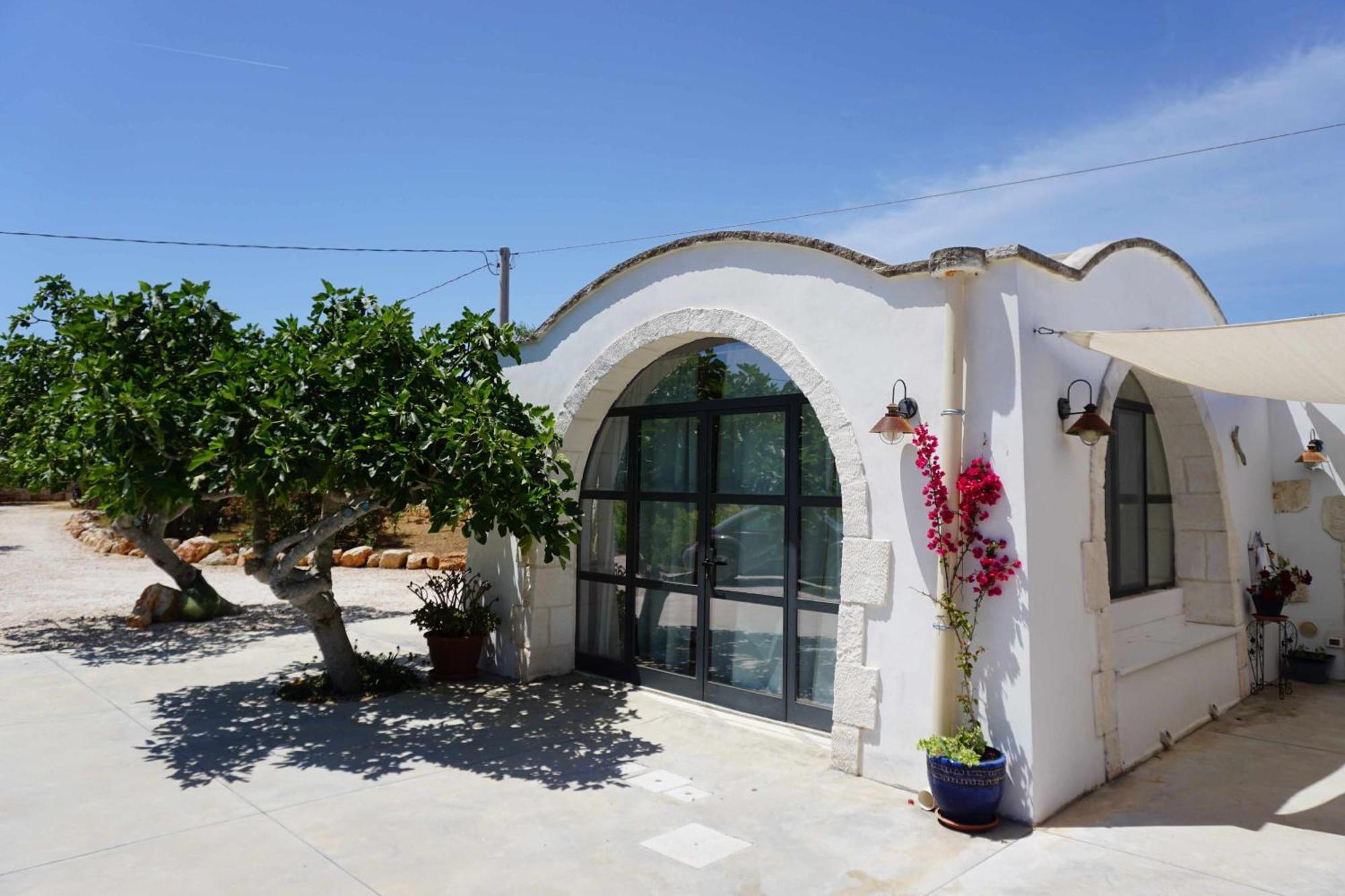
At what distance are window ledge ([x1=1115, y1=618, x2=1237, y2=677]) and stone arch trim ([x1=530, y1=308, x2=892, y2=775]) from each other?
1.59m

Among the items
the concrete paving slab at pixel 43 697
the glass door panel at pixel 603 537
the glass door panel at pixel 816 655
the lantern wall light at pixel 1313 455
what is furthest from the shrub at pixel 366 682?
the lantern wall light at pixel 1313 455

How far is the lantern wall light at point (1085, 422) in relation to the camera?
416cm

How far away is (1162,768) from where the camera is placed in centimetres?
475

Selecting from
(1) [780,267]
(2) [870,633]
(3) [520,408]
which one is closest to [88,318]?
(3) [520,408]

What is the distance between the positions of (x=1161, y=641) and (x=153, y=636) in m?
9.74

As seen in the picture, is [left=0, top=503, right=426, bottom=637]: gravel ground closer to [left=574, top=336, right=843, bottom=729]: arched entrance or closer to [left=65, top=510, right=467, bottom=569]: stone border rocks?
[left=65, top=510, right=467, bottom=569]: stone border rocks

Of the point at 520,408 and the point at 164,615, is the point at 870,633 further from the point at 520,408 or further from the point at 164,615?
the point at 164,615

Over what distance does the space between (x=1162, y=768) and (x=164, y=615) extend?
1013 cm

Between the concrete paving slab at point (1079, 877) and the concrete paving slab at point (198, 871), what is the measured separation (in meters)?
2.39

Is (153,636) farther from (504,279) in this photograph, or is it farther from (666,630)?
(504,279)

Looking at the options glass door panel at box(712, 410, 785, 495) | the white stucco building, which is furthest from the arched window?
glass door panel at box(712, 410, 785, 495)

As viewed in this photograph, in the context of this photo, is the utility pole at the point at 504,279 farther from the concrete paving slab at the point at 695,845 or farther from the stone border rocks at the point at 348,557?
the concrete paving slab at the point at 695,845

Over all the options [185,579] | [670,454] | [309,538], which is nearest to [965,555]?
[670,454]

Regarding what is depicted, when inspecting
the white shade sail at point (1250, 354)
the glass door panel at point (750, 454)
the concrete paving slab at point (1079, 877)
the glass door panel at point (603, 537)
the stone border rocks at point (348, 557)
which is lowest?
the concrete paving slab at point (1079, 877)
